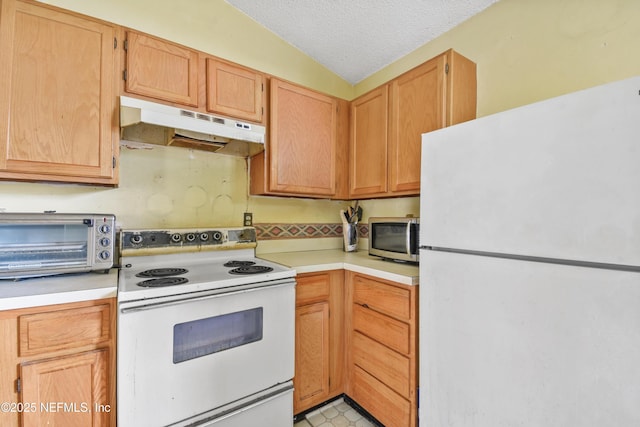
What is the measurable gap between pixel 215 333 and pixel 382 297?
86cm

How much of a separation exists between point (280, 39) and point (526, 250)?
218 cm

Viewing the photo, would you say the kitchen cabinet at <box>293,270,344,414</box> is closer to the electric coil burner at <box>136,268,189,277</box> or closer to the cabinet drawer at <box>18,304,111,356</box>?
the electric coil burner at <box>136,268,189,277</box>

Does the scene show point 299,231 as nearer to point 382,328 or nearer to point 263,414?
point 382,328

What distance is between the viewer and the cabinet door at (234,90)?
5.50 ft

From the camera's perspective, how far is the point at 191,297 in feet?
3.96

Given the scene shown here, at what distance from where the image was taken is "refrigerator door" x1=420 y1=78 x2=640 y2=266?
0.72 metres

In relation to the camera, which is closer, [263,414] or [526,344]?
[526,344]

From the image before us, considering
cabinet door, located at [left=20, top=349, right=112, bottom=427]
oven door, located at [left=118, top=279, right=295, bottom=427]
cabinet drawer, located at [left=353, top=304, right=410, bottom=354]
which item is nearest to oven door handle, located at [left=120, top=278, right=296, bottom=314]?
oven door, located at [left=118, top=279, right=295, bottom=427]

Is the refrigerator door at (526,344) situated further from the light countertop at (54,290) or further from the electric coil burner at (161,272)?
the light countertop at (54,290)

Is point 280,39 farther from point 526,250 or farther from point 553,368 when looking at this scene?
point 553,368

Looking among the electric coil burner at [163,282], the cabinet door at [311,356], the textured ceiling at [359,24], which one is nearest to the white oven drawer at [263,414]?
the cabinet door at [311,356]

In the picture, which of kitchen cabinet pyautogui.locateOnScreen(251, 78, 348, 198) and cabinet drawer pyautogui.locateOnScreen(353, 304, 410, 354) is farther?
kitchen cabinet pyautogui.locateOnScreen(251, 78, 348, 198)

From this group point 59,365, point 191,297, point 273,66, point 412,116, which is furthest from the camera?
point 273,66

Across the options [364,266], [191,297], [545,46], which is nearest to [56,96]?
[191,297]
